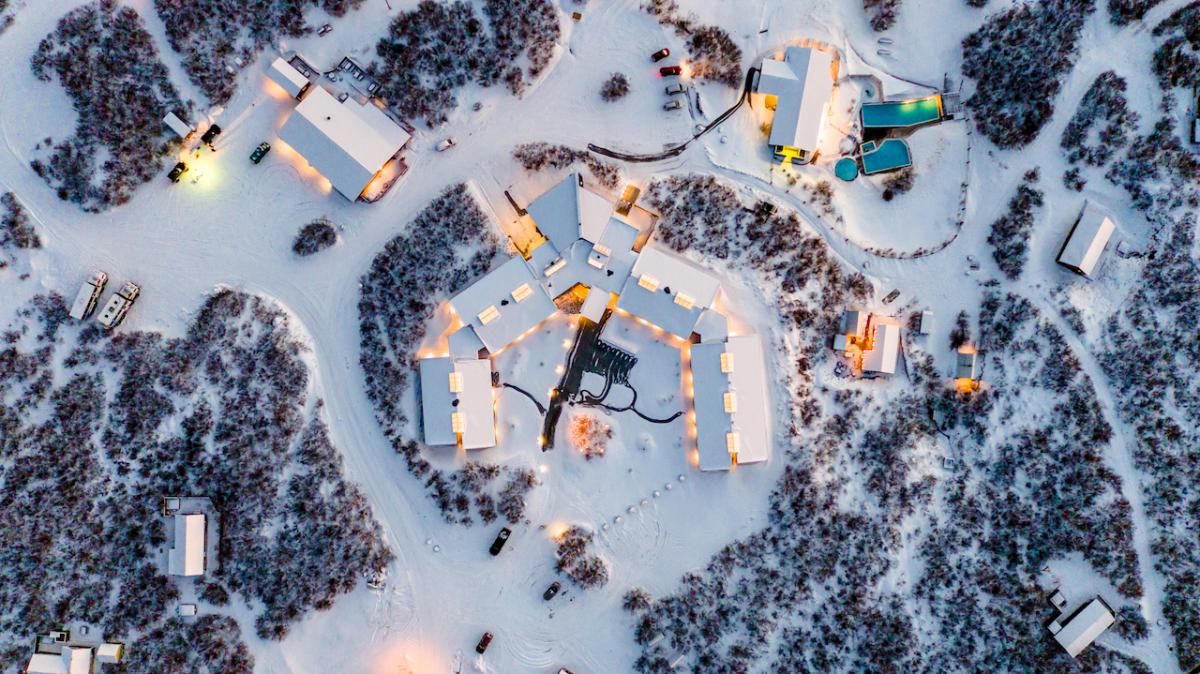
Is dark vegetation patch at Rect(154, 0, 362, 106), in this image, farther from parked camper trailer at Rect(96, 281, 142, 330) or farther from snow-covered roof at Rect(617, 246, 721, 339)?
snow-covered roof at Rect(617, 246, 721, 339)

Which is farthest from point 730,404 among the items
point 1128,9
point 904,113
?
point 1128,9

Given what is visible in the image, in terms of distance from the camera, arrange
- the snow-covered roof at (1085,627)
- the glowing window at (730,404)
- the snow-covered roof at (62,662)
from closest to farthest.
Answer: the snow-covered roof at (1085,627)
the snow-covered roof at (62,662)
the glowing window at (730,404)

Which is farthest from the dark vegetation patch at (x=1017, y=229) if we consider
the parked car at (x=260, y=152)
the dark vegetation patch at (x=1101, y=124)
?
the parked car at (x=260, y=152)

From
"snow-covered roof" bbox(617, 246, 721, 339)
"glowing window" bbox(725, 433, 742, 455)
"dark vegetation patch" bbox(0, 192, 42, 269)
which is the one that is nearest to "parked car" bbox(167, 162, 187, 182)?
"dark vegetation patch" bbox(0, 192, 42, 269)

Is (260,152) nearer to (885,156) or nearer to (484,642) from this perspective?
(484,642)

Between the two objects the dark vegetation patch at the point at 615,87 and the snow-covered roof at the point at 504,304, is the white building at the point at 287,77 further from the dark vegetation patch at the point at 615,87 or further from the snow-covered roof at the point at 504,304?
the dark vegetation patch at the point at 615,87

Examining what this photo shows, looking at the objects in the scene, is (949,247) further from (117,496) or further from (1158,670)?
(117,496)
